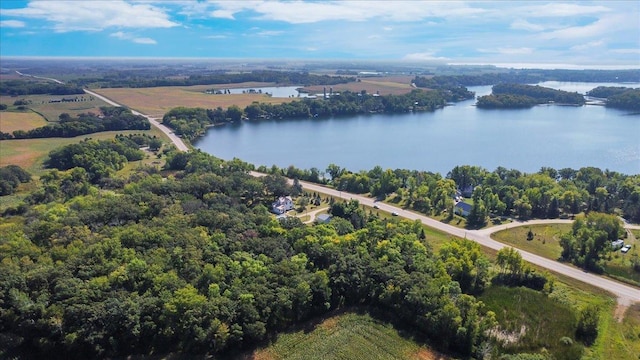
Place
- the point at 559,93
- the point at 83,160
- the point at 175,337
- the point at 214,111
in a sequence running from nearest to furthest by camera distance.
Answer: the point at 175,337 < the point at 83,160 < the point at 214,111 < the point at 559,93

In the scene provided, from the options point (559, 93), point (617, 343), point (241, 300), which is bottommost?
point (617, 343)

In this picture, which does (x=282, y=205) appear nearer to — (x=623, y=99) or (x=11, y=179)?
(x=11, y=179)

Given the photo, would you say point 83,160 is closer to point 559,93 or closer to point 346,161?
point 346,161

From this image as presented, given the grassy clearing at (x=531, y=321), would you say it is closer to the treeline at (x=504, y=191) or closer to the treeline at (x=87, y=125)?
the treeline at (x=504, y=191)

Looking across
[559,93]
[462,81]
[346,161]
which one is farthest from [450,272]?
[462,81]

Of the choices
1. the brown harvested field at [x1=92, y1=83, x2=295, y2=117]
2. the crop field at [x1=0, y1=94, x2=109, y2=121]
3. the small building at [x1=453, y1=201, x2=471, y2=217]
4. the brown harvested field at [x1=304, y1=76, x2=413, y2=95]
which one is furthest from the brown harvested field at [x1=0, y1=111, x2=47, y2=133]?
the brown harvested field at [x1=304, y1=76, x2=413, y2=95]

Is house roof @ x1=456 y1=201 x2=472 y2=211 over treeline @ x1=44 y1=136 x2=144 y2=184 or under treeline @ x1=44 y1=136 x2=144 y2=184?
under

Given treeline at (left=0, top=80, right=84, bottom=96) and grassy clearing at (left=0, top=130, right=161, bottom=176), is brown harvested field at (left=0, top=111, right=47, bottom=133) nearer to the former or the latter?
grassy clearing at (left=0, top=130, right=161, bottom=176)

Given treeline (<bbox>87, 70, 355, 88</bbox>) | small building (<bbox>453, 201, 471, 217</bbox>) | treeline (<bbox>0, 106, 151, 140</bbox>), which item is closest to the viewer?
small building (<bbox>453, 201, 471, 217</bbox>)
